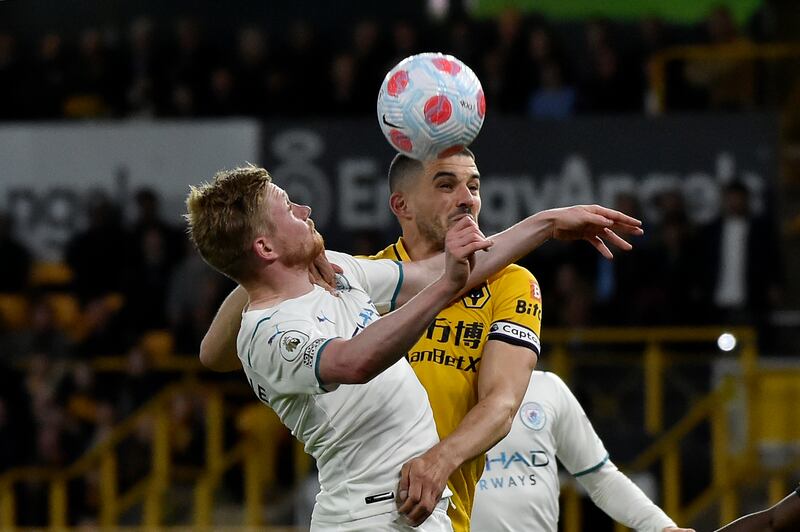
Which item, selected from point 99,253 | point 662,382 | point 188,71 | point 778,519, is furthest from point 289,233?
point 188,71

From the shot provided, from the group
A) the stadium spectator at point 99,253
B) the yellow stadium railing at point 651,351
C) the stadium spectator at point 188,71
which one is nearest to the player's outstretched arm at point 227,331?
the yellow stadium railing at point 651,351

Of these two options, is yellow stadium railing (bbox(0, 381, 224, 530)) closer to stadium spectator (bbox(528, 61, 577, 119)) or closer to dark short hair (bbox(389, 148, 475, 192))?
stadium spectator (bbox(528, 61, 577, 119))

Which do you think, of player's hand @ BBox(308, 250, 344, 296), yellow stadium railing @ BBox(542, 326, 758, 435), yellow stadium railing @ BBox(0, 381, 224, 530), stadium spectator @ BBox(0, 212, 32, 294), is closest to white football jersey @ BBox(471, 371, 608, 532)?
player's hand @ BBox(308, 250, 344, 296)

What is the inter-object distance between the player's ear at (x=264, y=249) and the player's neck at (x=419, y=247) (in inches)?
28.4

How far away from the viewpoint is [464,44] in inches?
503

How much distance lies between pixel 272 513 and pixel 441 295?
764 cm

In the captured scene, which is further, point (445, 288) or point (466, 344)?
point (466, 344)

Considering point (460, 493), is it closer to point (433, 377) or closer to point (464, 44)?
point (433, 377)

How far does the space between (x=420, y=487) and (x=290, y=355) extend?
518 millimetres

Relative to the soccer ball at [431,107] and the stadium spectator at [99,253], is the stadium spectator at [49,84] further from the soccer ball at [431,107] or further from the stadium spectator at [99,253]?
the soccer ball at [431,107]

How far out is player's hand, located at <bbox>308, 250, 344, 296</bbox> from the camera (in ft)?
14.1

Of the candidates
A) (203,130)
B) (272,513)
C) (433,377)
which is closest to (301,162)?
(203,130)

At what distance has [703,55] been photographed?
39.1ft

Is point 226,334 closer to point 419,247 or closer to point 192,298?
point 419,247
